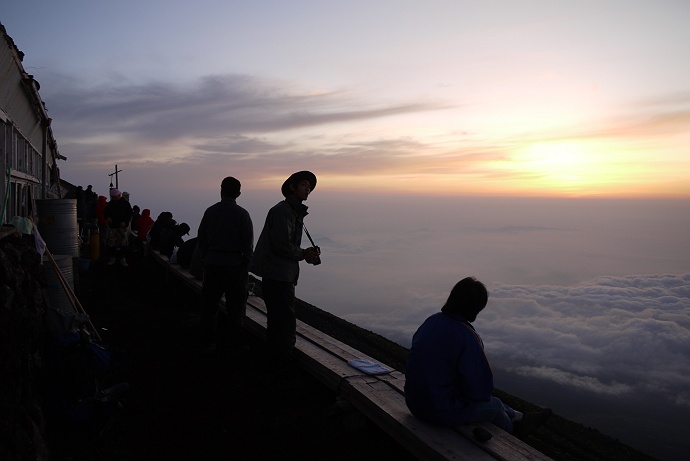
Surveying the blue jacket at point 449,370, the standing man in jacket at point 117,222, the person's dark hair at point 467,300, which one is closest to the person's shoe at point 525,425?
the blue jacket at point 449,370

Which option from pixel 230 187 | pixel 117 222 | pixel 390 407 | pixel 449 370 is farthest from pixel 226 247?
pixel 117 222

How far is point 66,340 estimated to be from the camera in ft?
13.8

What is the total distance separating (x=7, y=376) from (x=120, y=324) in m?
4.48

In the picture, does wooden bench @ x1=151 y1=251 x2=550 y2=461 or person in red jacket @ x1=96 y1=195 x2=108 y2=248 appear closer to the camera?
wooden bench @ x1=151 y1=251 x2=550 y2=461

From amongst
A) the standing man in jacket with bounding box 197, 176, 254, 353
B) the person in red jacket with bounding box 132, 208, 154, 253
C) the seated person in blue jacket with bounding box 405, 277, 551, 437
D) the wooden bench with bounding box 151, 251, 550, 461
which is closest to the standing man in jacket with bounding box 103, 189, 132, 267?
the person in red jacket with bounding box 132, 208, 154, 253

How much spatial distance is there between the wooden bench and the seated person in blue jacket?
0.11 meters

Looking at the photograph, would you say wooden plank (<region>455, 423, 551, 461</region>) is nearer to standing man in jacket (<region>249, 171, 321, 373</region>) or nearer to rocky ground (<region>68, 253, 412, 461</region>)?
rocky ground (<region>68, 253, 412, 461</region>)

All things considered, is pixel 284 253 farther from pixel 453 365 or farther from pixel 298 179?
pixel 453 365

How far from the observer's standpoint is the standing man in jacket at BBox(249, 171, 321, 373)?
15.7 ft

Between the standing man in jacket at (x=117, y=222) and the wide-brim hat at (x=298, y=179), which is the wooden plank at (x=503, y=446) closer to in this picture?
the wide-brim hat at (x=298, y=179)

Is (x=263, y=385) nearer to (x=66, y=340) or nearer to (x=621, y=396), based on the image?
(x=66, y=340)

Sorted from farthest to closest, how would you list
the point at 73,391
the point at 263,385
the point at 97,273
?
the point at 97,273
the point at 263,385
the point at 73,391

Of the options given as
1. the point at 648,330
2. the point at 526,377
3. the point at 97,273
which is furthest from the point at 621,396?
the point at 97,273

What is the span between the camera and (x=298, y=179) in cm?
489
